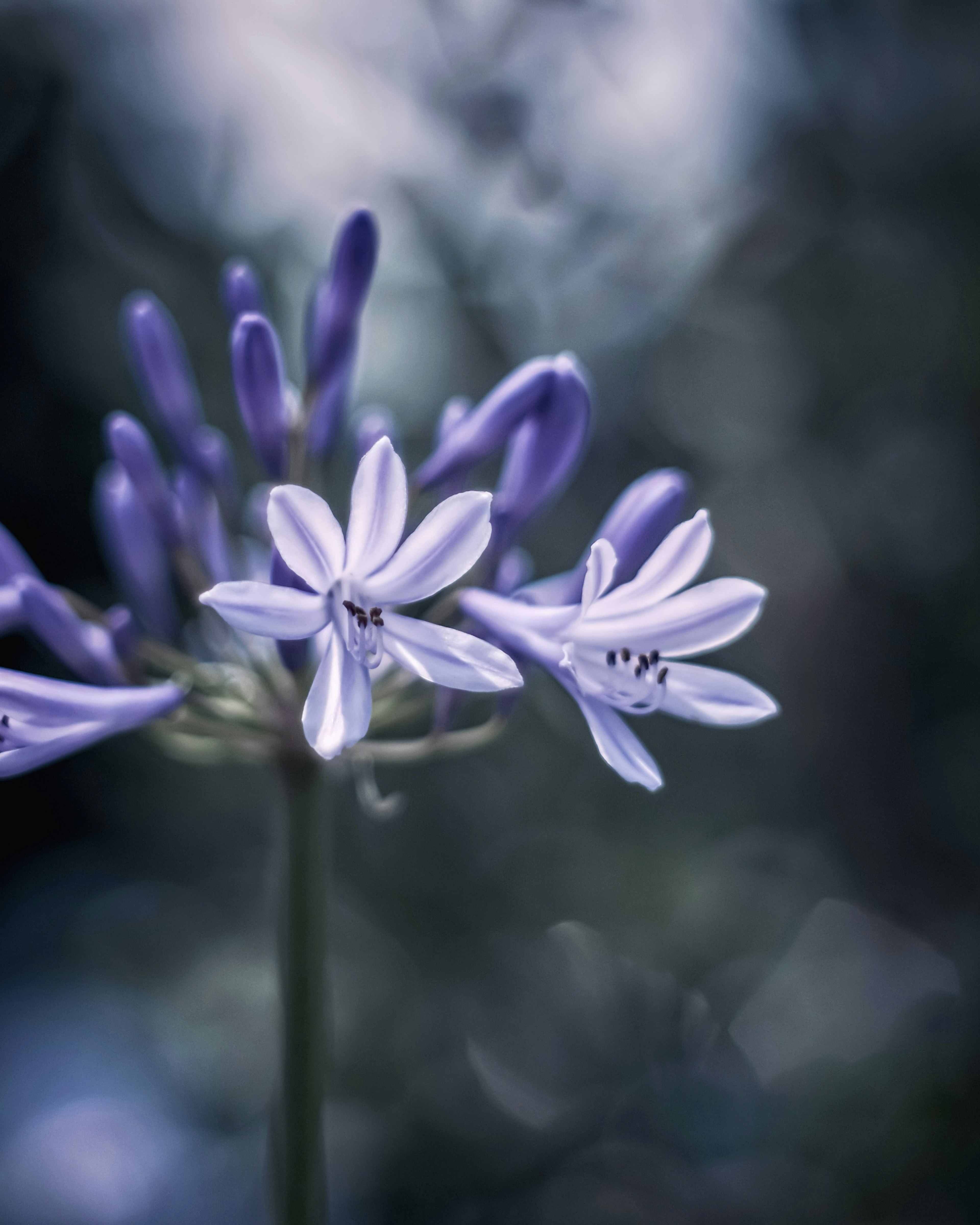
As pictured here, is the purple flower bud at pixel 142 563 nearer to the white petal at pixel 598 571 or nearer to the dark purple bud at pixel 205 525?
the dark purple bud at pixel 205 525

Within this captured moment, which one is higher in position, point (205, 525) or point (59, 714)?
point (205, 525)

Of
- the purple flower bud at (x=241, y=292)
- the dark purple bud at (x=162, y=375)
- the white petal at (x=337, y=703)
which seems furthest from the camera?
the dark purple bud at (x=162, y=375)

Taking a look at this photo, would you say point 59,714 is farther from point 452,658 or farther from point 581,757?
point 581,757

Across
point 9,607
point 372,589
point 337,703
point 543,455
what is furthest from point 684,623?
point 9,607

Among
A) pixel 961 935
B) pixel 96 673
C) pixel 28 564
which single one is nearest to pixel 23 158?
pixel 28 564

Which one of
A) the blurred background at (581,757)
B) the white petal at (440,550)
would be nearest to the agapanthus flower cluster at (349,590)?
the white petal at (440,550)

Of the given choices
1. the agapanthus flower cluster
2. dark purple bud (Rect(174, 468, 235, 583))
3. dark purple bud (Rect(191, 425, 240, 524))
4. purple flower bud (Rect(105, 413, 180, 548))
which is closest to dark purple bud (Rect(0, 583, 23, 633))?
the agapanthus flower cluster
